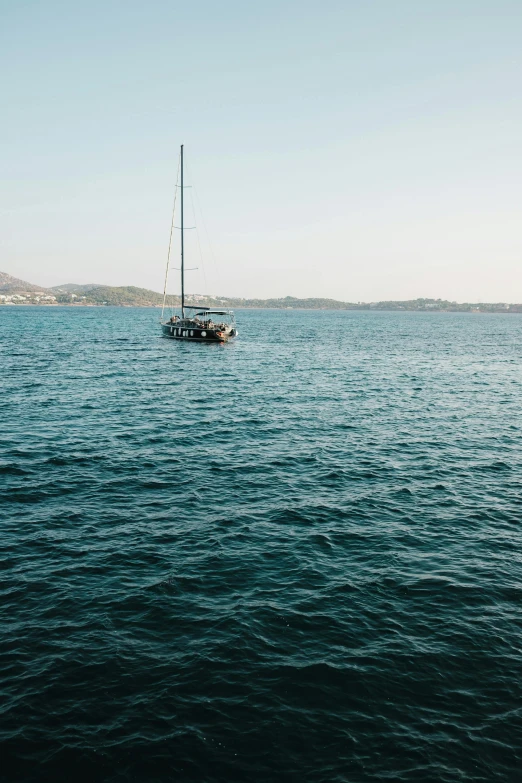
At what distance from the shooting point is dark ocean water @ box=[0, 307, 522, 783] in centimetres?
1156

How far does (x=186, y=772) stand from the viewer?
1089cm

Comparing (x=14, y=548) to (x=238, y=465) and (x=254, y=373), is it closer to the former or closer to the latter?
(x=238, y=465)

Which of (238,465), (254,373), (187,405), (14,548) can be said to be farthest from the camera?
(254,373)

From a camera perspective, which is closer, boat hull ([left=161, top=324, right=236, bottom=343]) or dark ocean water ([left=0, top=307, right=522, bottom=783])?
dark ocean water ([left=0, top=307, right=522, bottom=783])

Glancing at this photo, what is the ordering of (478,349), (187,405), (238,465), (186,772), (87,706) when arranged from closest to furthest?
(186,772)
(87,706)
(238,465)
(187,405)
(478,349)

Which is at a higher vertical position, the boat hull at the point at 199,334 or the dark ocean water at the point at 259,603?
the boat hull at the point at 199,334

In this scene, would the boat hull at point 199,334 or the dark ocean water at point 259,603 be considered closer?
the dark ocean water at point 259,603

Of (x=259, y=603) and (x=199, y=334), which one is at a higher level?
(x=199, y=334)

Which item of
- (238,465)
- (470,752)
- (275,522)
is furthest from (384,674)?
(238,465)

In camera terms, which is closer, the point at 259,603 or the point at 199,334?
the point at 259,603

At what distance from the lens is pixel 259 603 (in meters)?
16.5

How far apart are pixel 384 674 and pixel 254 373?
180 feet

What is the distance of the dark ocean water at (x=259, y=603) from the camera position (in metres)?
11.6

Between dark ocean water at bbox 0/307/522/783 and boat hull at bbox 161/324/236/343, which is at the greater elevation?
boat hull at bbox 161/324/236/343
